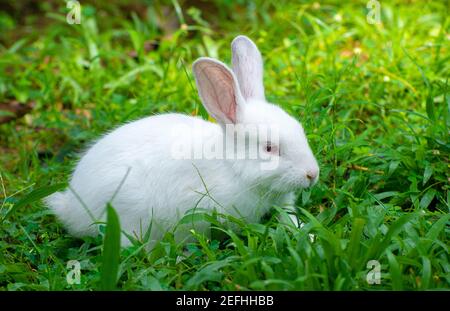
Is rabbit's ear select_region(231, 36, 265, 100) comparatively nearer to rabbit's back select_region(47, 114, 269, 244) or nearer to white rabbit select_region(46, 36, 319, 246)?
white rabbit select_region(46, 36, 319, 246)

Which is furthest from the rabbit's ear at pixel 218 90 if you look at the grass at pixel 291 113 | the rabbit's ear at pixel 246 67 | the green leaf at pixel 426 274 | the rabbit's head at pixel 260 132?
the green leaf at pixel 426 274

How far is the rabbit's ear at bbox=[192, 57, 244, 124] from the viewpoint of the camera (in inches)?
157

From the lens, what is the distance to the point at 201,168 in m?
→ 4.16

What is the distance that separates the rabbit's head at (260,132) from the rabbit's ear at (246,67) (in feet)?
0.69

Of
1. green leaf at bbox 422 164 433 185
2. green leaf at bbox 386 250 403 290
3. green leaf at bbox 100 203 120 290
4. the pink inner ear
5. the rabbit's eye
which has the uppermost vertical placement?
the pink inner ear

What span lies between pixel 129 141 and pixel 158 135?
19 centimetres

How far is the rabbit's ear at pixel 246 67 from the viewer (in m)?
4.37

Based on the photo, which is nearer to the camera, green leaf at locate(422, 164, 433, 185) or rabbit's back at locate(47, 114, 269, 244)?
rabbit's back at locate(47, 114, 269, 244)

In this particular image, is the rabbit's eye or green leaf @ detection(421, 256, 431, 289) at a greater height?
the rabbit's eye

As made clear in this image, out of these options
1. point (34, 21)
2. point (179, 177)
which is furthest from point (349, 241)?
point (34, 21)

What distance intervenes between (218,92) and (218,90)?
0.5 inches

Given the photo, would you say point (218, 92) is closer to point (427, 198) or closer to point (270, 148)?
point (270, 148)

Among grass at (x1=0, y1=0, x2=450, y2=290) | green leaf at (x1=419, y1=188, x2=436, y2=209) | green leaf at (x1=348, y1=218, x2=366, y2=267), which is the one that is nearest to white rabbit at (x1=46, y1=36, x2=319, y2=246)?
grass at (x1=0, y1=0, x2=450, y2=290)

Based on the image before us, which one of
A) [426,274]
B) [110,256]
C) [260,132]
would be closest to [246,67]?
[260,132]
